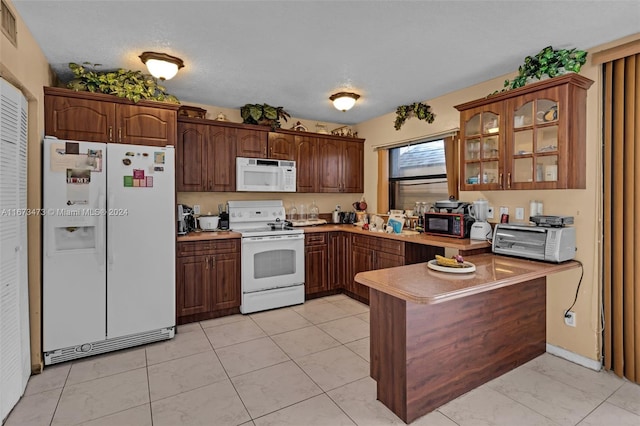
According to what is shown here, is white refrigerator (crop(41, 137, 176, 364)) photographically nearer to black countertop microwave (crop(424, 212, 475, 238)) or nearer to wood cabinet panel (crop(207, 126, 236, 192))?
wood cabinet panel (crop(207, 126, 236, 192))

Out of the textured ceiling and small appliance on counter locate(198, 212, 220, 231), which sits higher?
the textured ceiling

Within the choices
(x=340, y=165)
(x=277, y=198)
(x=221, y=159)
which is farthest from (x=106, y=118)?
(x=340, y=165)

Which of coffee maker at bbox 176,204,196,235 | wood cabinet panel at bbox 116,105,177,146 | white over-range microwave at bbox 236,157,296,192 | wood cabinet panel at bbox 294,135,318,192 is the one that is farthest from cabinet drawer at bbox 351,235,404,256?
wood cabinet panel at bbox 116,105,177,146

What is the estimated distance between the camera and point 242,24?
7.47 feet

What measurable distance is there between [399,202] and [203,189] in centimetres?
272

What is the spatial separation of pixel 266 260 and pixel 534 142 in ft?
9.64

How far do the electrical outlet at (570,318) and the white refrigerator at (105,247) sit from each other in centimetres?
351

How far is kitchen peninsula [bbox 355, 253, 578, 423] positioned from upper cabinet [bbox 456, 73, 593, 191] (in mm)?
734

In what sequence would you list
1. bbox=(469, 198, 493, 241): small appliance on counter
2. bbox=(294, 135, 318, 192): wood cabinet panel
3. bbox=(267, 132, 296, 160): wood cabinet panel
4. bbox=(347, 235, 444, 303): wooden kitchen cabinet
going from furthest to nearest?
bbox=(294, 135, 318, 192): wood cabinet panel, bbox=(267, 132, 296, 160): wood cabinet panel, bbox=(347, 235, 444, 303): wooden kitchen cabinet, bbox=(469, 198, 493, 241): small appliance on counter

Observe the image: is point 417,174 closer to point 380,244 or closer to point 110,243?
point 380,244

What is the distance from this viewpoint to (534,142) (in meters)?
2.70

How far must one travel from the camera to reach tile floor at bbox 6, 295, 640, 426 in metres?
2.03

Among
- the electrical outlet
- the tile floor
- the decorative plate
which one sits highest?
the decorative plate

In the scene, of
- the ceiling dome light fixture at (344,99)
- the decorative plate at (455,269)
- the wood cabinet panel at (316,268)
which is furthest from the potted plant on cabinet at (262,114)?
the decorative plate at (455,269)
